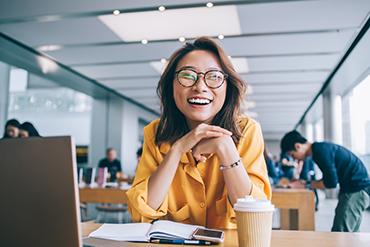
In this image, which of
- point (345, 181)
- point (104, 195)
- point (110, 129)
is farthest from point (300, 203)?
point (110, 129)

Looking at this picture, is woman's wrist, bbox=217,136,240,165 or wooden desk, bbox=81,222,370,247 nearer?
wooden desk, bbox=81,222,370,247

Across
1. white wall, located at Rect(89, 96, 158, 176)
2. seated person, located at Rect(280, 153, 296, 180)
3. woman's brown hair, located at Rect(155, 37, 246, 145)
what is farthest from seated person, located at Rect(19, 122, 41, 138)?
seated person, located at Rect(280, 153, 296, 180)

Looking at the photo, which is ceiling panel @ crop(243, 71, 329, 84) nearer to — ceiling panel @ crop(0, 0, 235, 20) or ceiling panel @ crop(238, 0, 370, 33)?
ceiling panel @ crop(238, 0, 370, 33)

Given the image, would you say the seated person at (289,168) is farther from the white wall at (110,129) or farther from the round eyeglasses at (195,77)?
the round eyeglasses at (195,77)

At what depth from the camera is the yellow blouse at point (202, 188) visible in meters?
1.04

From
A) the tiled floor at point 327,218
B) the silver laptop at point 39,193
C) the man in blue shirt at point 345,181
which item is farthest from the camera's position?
the tiled floor at point 327,218

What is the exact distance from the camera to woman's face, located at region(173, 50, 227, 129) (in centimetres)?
104

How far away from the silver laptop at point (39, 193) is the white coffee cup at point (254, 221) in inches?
12.5

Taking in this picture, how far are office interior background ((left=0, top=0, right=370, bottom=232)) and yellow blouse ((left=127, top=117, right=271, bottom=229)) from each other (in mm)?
507

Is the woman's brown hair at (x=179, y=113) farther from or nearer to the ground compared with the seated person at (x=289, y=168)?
farther from the ground

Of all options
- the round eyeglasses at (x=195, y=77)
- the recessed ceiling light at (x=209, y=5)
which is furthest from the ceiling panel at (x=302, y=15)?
the round eyeglasses at (x=195, y=77)

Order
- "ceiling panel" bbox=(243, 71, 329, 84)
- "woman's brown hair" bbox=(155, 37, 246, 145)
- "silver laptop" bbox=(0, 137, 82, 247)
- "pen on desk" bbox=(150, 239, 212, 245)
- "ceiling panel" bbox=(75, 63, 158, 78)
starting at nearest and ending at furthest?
"silver laptop" bbox=(0, 137, 82, 247) → "pen on desk" bbox=(150, 239, 212, 245) → "woman's brown hair" bbox=(155, 37, 246, 145) → "ceiling panel" bbox=(75, 63, 158, 78) → "ceiling panel" bbox=(243, 71, 329, 84)

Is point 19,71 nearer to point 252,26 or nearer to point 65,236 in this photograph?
point 252,26

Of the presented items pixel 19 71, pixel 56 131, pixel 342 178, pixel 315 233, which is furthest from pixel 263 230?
pixel 56 131
